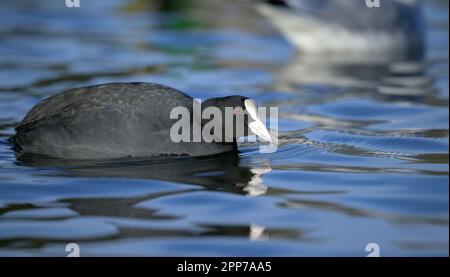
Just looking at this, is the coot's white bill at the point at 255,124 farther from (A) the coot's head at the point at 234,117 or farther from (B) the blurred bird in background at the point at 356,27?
(B) the blurred bird in background at the point at 356,27

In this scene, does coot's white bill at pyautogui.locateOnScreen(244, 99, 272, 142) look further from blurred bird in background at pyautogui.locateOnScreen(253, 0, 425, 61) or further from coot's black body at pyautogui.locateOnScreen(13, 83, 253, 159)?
blurred bird in background at pyautogui.locateOnScreen(253, 0, 425, 61)

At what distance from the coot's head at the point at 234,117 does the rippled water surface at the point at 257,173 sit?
0.19 m

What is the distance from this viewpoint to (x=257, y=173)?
6363mm

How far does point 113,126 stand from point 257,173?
1.05 m

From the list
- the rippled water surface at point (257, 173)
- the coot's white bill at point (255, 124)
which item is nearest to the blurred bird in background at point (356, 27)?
the rippled water surface at point (257, 173)

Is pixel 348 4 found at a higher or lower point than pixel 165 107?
higher

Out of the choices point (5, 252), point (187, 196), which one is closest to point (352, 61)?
point (187, 196)

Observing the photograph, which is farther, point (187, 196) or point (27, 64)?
point (27, 64)

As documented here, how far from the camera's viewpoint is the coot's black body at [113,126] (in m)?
6.30

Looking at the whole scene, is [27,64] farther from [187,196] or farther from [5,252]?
[5,252]

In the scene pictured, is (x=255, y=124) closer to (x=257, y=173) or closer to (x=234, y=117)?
(x=234, y=117)

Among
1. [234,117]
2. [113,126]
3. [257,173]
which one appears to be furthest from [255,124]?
[113,126]
